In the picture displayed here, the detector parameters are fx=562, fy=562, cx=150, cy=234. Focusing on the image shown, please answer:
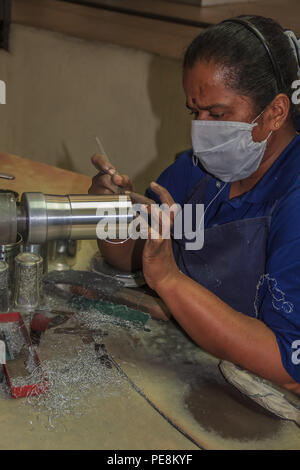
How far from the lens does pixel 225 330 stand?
119cm

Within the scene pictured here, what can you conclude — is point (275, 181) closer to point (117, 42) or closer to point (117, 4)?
point (117, 42)

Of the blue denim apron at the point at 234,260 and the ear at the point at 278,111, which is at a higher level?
the ear at the point at 278,111

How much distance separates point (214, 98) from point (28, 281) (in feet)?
2.03

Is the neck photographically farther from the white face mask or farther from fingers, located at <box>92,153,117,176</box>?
fingers, located at <box>92,153,117,176</box>

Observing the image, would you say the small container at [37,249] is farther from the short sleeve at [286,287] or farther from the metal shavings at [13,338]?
the short sleeve at [286,287]

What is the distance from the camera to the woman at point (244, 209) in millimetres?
1194

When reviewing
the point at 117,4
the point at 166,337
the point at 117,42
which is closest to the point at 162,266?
the point at 166,337

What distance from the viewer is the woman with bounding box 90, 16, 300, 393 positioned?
47.0 inches

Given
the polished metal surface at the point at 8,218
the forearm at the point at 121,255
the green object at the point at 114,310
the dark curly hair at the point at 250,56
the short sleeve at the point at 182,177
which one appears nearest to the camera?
the polished metal surface at the point at 8,218

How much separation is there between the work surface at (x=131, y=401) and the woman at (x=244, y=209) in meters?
0.10

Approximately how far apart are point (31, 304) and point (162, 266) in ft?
1.23

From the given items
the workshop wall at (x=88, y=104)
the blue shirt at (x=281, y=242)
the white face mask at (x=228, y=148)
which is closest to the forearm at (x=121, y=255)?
the blue shirt at (x=281, y=242)

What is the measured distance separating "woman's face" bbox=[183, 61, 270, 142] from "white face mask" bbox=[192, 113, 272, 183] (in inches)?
0.7

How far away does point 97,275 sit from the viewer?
5.04 feet
